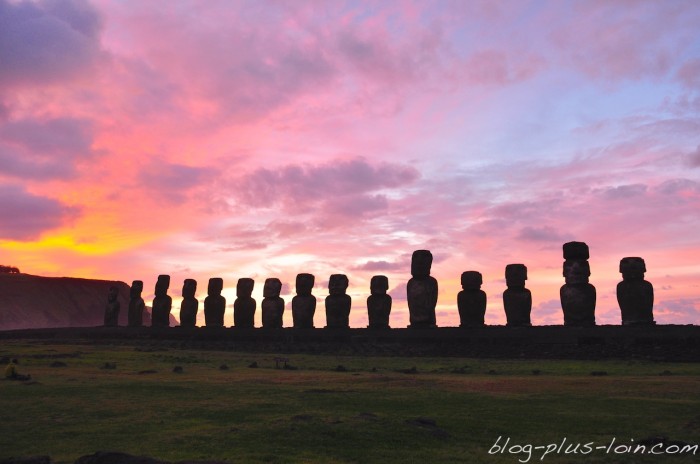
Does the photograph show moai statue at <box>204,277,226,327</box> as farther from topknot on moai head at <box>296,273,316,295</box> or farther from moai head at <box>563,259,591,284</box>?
moai head at <box>563,259,591,284</box>

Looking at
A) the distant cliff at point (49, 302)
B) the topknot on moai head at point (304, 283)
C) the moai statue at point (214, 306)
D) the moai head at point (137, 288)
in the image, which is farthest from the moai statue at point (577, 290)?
the distant cliff at point (49, 302)

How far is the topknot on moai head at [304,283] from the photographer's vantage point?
91.4ft

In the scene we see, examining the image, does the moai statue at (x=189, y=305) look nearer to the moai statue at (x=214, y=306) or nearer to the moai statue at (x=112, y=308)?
the moai statue at (x=214, y=306)

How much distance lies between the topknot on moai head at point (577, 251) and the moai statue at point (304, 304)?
10495mm

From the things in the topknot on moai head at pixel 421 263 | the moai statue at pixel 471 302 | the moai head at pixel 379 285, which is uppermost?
the topknot on moai head at pixel 421 263

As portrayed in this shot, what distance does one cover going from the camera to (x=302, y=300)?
27562mm

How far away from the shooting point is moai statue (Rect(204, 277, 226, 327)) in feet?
103

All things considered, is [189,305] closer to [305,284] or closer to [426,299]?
[305,284]

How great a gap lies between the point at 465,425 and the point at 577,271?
1418cm

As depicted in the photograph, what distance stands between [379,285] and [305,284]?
3962mm

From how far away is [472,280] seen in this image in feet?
75.0

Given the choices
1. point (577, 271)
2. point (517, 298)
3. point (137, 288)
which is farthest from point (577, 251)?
point (137, 288)

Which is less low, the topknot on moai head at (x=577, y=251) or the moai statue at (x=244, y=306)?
the topknot on moai head at (x=577, y=251)

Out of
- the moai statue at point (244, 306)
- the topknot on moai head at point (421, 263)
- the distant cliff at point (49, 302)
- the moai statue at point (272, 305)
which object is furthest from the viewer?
the distant cliff at point (49, 302)
